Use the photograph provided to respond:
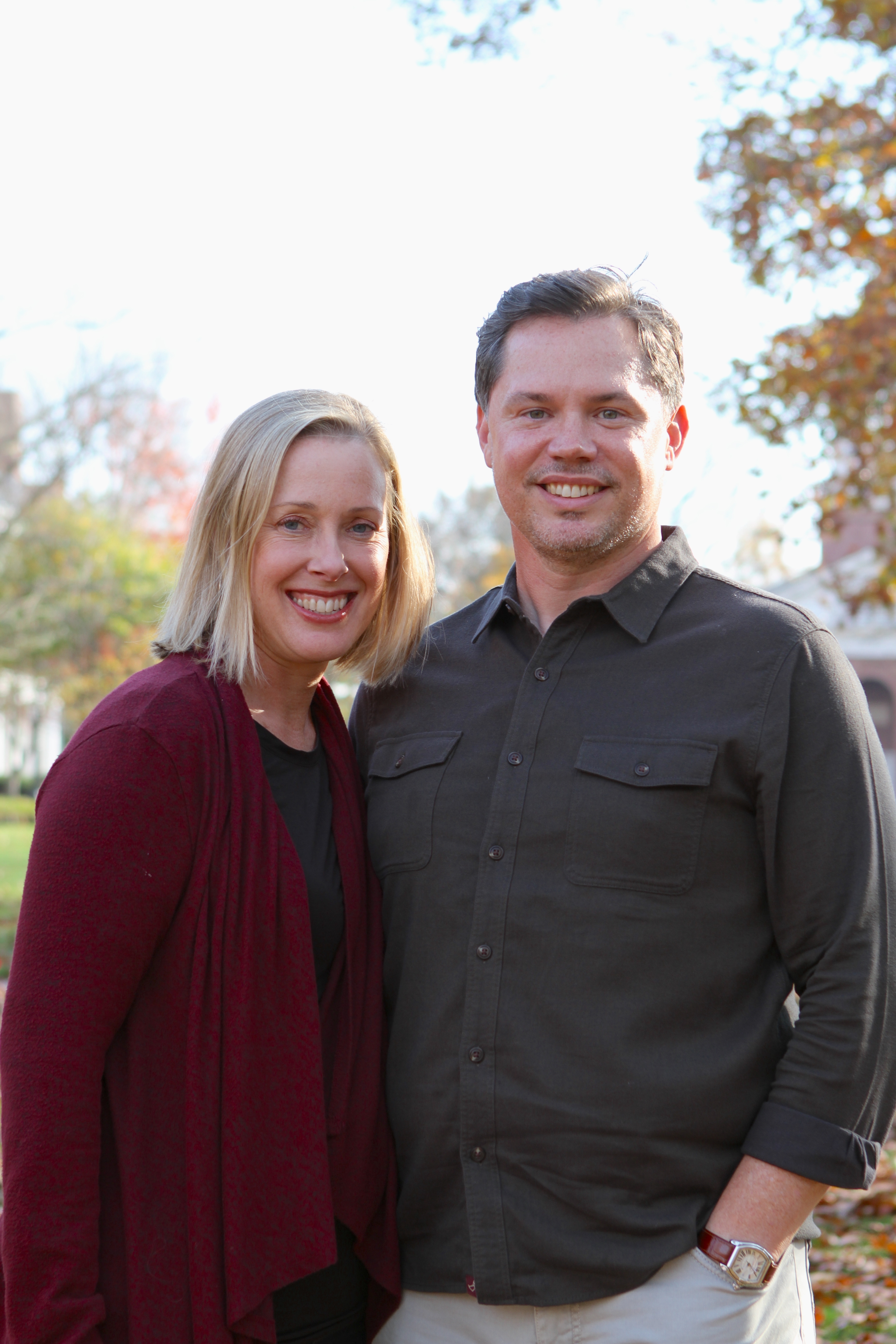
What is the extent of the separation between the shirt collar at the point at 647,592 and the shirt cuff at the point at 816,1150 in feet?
3.27

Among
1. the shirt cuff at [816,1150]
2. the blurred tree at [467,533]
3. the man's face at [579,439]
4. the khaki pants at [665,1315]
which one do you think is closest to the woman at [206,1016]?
the khaki pants at [665,1315]

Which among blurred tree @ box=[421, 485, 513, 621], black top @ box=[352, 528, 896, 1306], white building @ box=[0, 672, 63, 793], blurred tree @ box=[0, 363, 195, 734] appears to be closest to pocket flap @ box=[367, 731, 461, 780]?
black top @ box=[352, 528, 896, 1306]

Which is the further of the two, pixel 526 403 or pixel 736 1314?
pixel 526 403

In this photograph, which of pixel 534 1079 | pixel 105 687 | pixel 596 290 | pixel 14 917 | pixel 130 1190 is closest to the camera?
pixel 130 1190

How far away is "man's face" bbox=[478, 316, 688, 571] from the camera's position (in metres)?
2.79

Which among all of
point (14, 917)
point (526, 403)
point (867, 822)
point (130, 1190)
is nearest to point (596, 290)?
point (526, 403)

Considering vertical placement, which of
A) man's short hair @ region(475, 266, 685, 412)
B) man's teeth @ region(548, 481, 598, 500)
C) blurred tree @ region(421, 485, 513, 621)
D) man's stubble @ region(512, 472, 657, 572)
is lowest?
man's stubble @ region(512, 472, 657, 572)

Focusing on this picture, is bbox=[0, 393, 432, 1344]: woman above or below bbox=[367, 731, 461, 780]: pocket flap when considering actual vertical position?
below

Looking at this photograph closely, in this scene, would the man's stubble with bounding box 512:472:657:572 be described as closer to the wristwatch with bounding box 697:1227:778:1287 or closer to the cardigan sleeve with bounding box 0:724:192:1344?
the cardigan sleeve with bounding box 0:724:192:1344

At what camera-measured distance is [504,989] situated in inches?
99.3

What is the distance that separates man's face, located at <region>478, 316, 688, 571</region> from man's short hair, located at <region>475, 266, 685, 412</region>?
0.07 ft

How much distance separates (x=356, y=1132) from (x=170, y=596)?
1234mm

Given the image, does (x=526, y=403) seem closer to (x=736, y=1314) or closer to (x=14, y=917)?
(x=736, y=1314)

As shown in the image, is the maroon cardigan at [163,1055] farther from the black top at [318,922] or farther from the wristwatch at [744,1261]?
the wristwatch at [744,1261]
